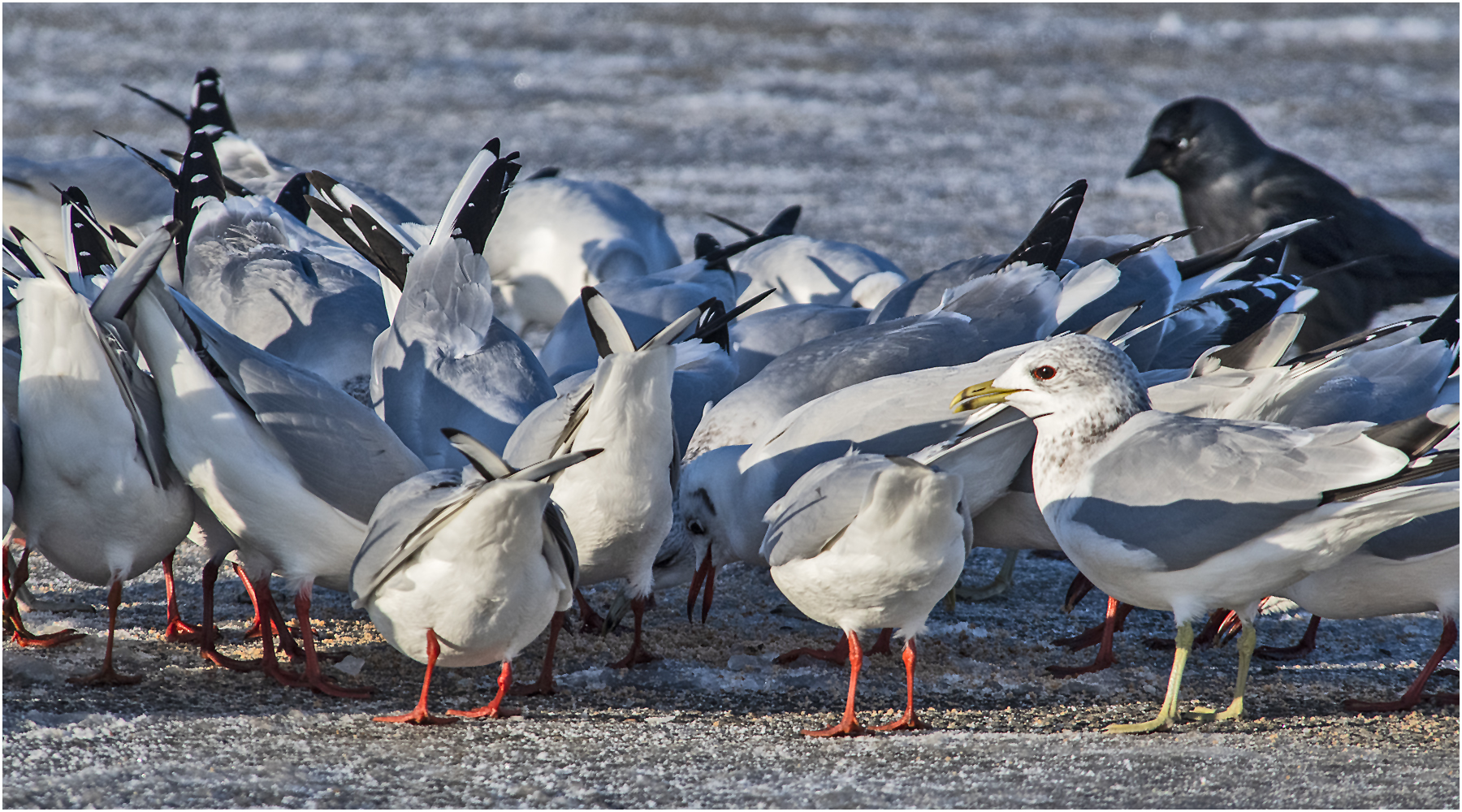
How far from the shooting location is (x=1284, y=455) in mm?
3127

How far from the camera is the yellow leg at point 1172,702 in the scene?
10.4 ft

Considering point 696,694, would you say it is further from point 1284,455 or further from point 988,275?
point 988,275

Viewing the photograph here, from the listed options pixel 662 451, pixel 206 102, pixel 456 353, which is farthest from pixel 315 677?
pixel 206 102

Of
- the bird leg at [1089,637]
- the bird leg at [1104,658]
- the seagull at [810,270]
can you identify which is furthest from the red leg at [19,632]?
the seagull at [810,270]

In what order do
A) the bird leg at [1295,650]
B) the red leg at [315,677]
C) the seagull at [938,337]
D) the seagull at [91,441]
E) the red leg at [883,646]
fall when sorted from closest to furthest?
the seagull at [91,441] < the red leg at [315,677] < the red leg at [883,646] < the bird leg at [1295,650] < the seagull at [938,337]

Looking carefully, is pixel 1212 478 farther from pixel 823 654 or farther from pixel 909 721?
pixel 823 654

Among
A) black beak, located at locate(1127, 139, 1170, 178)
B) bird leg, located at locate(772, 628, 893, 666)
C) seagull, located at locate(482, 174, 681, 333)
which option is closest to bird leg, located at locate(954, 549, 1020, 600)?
bird leg, located at locate(772, 628, 893, 666)

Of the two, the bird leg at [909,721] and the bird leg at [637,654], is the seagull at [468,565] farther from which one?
the bird leg at [909,721]

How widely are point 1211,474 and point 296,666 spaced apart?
84.8 inches

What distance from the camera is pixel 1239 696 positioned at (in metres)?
3.31

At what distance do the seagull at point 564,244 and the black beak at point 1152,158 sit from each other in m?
2.34

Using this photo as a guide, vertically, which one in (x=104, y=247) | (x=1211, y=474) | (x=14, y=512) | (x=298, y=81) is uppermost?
(x=298, y=81)

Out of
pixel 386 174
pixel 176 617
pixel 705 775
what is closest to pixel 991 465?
pixel 705 775

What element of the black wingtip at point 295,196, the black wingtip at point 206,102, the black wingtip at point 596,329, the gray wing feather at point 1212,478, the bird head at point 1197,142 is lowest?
the gray wing feather at point 1212,478
